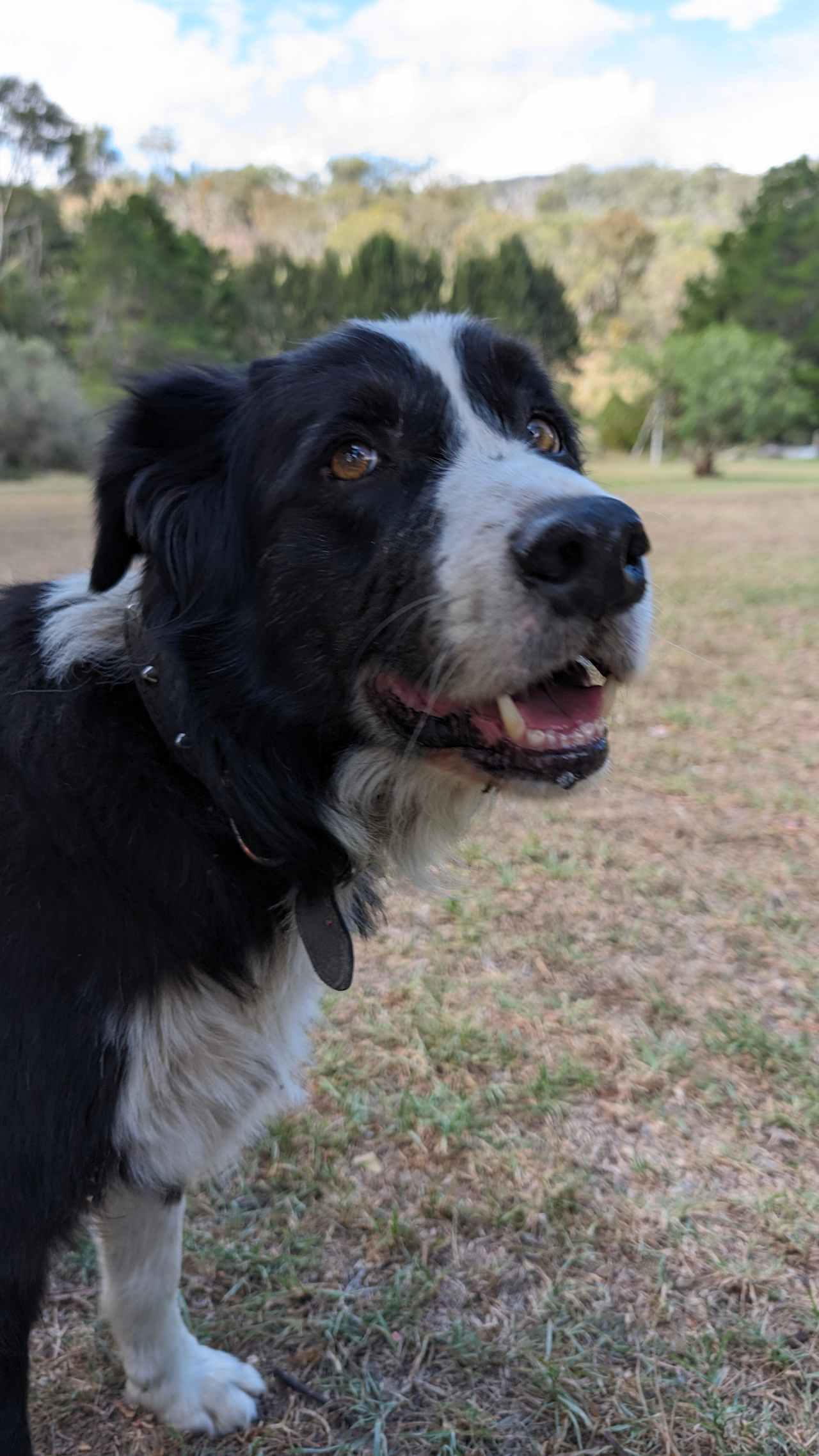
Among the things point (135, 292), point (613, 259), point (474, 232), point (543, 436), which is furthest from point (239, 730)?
point (613, 259)

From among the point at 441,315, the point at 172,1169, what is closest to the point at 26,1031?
the point at 172,1169

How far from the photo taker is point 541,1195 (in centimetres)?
244

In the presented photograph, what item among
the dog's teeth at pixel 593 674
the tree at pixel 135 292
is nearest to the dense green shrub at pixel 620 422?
the tree at pixel 135 292

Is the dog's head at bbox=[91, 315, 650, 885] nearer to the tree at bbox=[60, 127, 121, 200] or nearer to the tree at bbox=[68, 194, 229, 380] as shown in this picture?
the tree at bbox=[68, 194, 229, 380]

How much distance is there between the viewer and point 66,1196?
5.11 ft

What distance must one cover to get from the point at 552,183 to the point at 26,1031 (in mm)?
128103

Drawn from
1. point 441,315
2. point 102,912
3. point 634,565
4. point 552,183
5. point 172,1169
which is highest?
point 552,183

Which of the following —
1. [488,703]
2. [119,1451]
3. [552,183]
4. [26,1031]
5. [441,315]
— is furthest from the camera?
[552,183]

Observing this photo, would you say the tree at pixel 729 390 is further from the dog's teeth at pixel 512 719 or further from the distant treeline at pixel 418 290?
the dog's teeth at pixel 512 719

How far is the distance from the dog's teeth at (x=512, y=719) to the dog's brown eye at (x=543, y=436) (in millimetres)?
665

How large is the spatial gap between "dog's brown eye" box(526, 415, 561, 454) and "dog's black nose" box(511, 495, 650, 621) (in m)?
0.56

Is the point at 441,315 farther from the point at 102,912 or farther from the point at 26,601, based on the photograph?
the point at 102,912

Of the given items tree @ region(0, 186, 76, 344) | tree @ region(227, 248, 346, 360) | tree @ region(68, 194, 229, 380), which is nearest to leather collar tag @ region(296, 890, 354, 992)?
tree @ region(68, 194, 229, 380)

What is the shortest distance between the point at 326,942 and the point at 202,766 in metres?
0.39
